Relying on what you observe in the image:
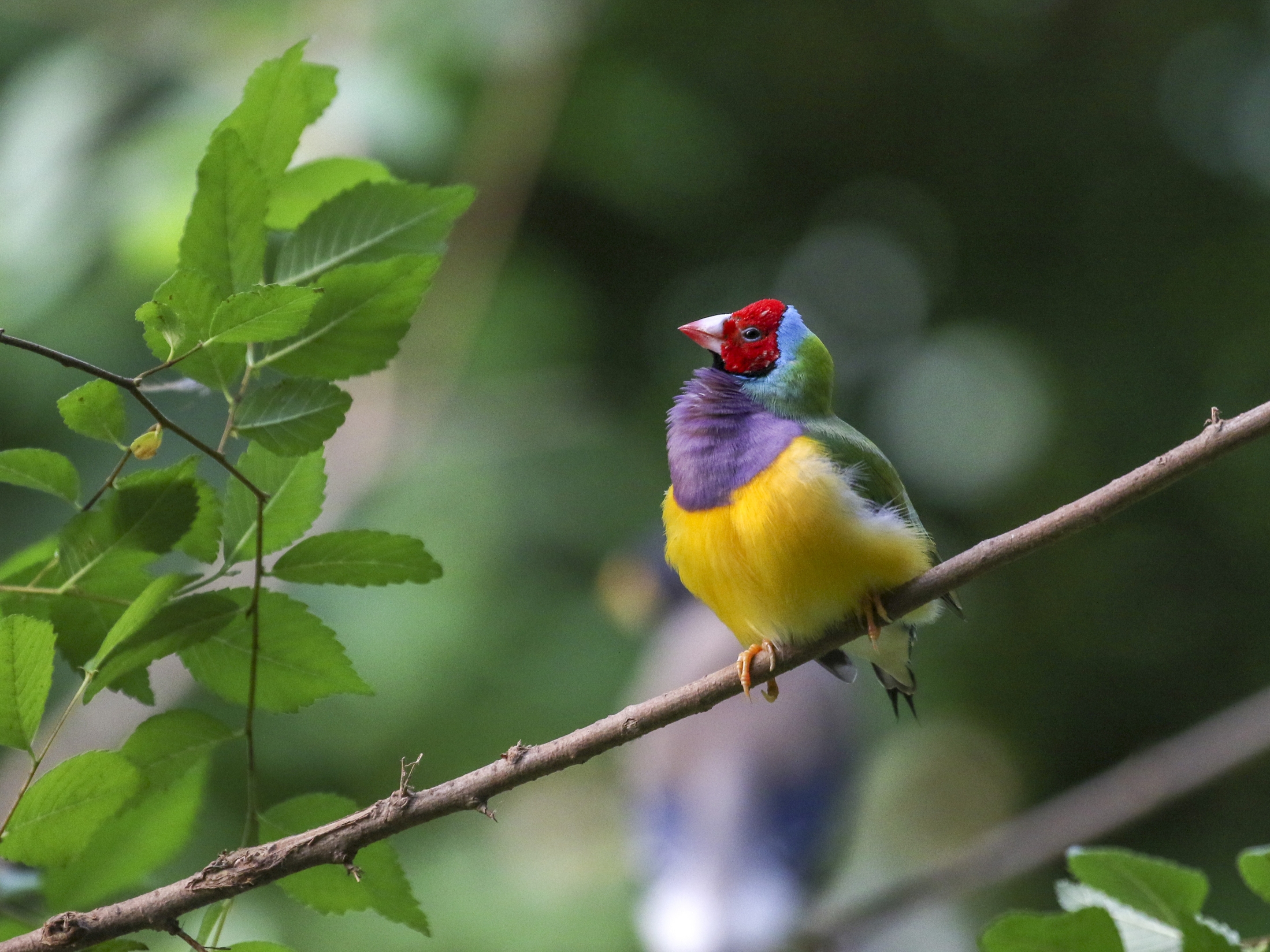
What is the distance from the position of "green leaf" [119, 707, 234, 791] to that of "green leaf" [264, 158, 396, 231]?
456 mm

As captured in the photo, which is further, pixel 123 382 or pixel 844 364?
pixel 844 364

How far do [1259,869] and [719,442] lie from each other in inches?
→ 32.7

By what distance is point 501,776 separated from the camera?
3.31 feet

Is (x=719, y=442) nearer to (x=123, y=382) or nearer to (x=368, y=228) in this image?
(x=368, y=228)

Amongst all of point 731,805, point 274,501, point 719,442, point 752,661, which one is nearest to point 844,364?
point 731,805

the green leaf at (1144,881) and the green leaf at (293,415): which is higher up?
the green leaf at (293,415)

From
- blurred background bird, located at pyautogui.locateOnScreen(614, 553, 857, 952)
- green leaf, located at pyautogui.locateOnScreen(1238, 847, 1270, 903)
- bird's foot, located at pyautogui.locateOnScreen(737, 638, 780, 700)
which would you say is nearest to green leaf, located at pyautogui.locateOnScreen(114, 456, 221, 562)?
bird's foot, located at pyautogui.locateOnScreen(737, 638, 780, 700)

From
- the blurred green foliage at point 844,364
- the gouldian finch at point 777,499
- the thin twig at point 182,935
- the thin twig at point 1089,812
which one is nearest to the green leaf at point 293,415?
the thin twig at point 182,935

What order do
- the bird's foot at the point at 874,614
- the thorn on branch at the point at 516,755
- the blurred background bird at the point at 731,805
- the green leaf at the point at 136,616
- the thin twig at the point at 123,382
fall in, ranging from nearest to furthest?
the thin twig at the point at 123,382, the green leaf at the point at 136,616, the thorn on branch at the point at 516,755, the bird's foot at the point at 874,614, the blurred background bird at the point at 731,805

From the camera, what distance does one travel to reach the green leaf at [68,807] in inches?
37.5

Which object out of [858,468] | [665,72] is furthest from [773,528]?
[665,72]

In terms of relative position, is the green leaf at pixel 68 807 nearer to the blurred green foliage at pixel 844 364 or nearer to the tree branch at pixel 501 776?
the tree branch at pixel 501 776

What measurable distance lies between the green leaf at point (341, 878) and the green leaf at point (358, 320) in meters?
0.39

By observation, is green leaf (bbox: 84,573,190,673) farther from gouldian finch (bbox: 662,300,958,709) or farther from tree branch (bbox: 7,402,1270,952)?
gouldian finch (bbox: 662,300,958,709)
